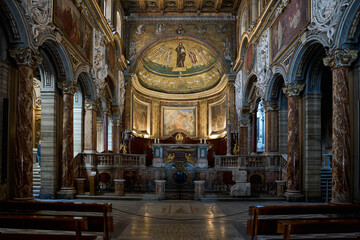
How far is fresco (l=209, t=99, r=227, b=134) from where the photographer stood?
3009 centimetres

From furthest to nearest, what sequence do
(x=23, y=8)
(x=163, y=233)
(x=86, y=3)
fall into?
(x=86, y=3), (x=23, y=8), (x=163, y=233)

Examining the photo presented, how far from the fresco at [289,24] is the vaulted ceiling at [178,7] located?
10.7m

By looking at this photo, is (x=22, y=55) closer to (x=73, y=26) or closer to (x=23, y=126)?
(x=23, y=126)

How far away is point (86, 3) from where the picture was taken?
53.2ft

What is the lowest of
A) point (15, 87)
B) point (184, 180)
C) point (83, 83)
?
point (184, 180)

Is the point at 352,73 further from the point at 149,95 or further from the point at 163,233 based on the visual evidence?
the point at 149,95

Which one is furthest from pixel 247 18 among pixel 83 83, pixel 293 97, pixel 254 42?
pixel 83 83

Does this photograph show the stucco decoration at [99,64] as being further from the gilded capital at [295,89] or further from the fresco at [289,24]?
the gilded capital at [295,89]

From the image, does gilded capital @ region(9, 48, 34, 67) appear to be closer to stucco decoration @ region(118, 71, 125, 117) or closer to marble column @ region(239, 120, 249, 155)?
stucco decoration @ region(118, 71, 125, 117)

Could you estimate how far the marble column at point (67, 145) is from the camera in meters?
13.6

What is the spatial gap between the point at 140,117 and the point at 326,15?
22.5 meters

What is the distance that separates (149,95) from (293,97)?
20300 millimetres

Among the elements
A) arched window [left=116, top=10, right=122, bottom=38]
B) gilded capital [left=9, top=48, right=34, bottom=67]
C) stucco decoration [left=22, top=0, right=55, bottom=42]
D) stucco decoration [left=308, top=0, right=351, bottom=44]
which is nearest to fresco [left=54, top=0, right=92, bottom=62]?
stucco decoration [left=22, top=0, right=55, bottom=42]

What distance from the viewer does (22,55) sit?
32.9 feet
